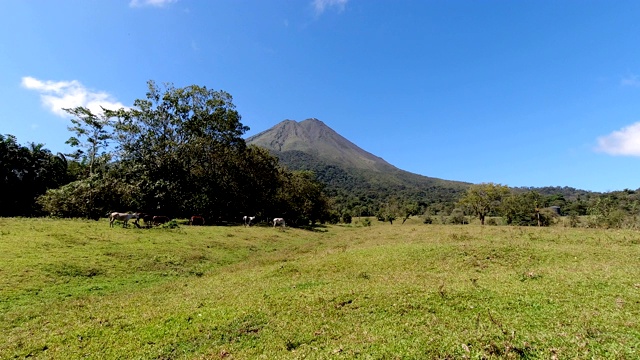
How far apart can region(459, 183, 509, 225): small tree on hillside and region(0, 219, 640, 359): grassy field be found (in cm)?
4931

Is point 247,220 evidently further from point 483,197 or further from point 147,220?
point 483,197

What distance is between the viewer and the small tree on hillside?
6606 cm

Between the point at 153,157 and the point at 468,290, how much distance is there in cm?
4366

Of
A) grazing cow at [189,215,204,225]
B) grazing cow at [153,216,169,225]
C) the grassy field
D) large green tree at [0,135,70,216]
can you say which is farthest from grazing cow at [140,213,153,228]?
large green tree at [0,135,70,216]

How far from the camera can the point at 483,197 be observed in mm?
65750

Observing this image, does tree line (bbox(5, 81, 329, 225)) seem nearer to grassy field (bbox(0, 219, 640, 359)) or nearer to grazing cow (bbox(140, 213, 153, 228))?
grazing cow (bbox(140, 213, 153, 228))

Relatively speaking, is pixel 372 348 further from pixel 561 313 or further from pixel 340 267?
pixel 340 267

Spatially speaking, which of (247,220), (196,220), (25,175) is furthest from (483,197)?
(25,175)

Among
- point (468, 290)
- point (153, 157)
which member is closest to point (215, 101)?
point (153, 157)

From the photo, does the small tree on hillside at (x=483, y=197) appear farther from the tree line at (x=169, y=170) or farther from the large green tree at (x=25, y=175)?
the large green tree at (x=25, y=175)

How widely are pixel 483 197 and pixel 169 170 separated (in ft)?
180

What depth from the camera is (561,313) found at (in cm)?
780

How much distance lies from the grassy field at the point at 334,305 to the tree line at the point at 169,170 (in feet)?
74.4

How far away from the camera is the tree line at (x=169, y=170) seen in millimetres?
39688
